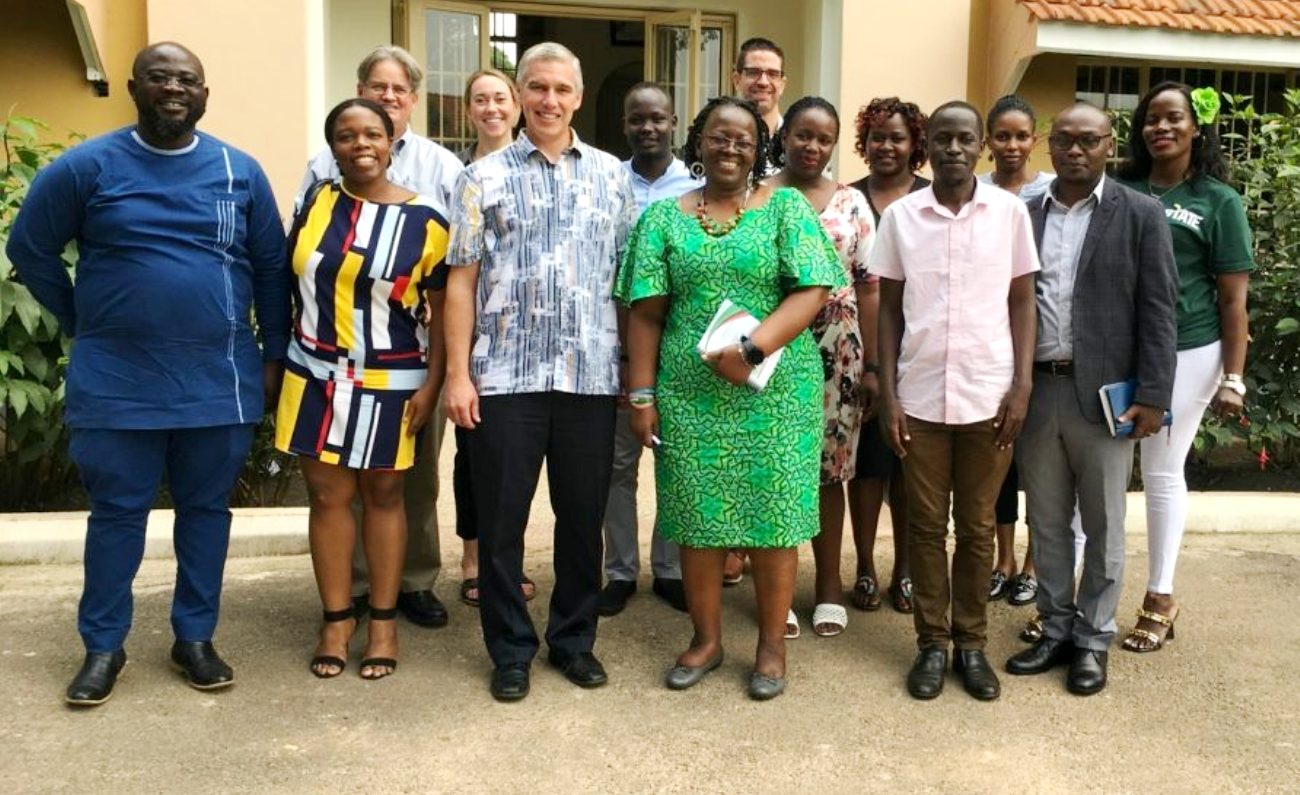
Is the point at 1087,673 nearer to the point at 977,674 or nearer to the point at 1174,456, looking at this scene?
the point at 977,674

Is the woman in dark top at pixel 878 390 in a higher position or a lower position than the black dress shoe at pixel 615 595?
higher

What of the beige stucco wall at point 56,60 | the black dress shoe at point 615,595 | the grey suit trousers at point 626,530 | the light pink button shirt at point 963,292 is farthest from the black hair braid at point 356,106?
the beige stucco wall at point 56,60

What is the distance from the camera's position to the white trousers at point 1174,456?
4.20 m

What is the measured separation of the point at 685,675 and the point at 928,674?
0.79 metres

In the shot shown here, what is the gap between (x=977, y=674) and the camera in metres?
3.92

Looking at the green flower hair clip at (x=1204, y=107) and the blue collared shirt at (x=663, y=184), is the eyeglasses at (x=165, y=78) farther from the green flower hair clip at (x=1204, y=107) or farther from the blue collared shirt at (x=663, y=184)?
the green flower hair clip at (x=1204, y=107)

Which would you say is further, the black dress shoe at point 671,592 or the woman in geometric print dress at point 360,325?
the black dress shoe at point 671,592

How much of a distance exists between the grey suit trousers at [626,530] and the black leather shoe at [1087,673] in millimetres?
1509

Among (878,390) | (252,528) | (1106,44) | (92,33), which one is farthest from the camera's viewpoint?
(1106,44)

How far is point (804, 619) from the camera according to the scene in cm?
459

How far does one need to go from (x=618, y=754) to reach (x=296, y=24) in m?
5.93

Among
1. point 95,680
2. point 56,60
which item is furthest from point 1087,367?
point 56,60

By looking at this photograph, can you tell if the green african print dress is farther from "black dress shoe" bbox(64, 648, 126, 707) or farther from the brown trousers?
"black dress shoe" bbox(64, 648, 126, 707)

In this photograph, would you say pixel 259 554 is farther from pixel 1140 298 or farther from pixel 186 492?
pixel 1140 298
